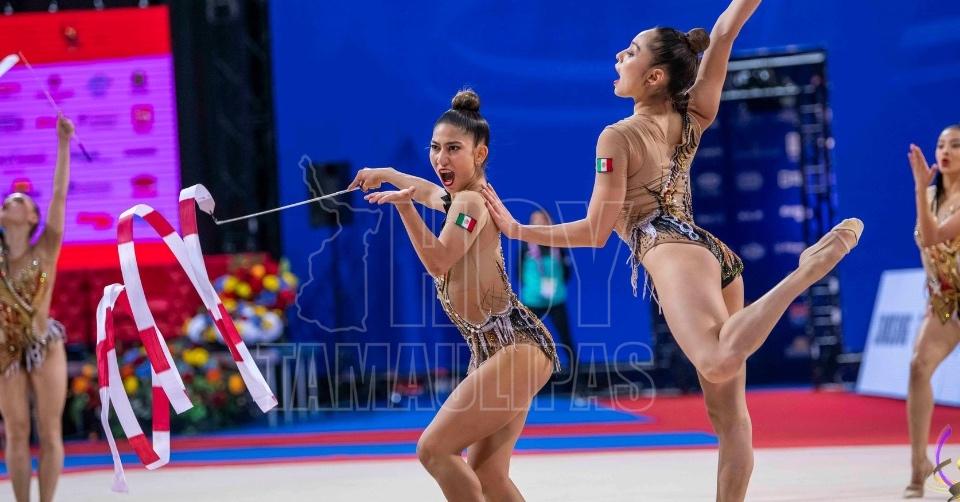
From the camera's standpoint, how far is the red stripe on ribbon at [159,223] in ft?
12.1

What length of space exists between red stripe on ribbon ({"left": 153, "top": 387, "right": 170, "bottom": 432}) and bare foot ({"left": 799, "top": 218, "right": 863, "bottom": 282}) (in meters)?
2.22

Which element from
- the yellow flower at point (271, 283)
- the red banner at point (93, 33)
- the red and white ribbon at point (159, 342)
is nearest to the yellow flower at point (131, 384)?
the yellow flower at point (271, 283)

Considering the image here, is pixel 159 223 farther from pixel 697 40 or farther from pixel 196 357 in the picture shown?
pixel 196 357

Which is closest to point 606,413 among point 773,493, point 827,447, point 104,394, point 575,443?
point 575,443

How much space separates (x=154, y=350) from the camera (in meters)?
3.52

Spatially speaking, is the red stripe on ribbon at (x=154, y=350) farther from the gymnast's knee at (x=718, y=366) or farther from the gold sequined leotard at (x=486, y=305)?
the gymnast's knee at (x=718, y=366)

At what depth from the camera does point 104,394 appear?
12.0ft

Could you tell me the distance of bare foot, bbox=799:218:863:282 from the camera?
287 centimetres

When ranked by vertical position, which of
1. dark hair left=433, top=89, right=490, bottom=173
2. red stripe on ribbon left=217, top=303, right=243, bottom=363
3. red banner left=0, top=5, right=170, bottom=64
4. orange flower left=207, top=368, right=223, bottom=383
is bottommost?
orange flower left=207, top=368, right=223, bottom=383

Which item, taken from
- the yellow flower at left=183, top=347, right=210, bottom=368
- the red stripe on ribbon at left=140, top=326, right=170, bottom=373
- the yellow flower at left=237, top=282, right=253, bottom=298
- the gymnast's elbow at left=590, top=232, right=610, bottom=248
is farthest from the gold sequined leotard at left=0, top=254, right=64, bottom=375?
the yellow flower at left=237, top=282, right=253, bottom=298

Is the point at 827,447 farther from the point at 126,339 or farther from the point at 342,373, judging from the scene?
the point at 126,339

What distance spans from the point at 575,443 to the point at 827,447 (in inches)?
64.2

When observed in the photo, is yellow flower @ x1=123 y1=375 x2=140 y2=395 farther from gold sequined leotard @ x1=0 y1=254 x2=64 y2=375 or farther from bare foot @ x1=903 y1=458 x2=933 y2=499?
bare foot @ x1=903 y1=458 x2=933 y2=499

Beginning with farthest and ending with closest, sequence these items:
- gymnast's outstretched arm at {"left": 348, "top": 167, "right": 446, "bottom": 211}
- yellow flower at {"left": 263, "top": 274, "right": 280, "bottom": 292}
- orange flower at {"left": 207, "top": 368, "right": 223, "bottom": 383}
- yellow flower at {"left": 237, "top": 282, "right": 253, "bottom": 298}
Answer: yellow flower at {"left": 263, "top": 274, "right": 280, "bottom": 292}
yellow flower at {"left": 237, "top": 282, "right": 253, "bottom": 298}
orange flower at {"left": 207, "top": 368, "right": 223, "bottom": 383}
gymnast's outstretched arm at {"left": 348, "top": 167, "right": 446, "bottom": 211}
